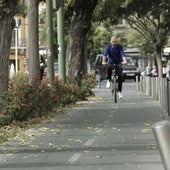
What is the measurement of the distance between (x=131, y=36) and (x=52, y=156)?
2708 inches

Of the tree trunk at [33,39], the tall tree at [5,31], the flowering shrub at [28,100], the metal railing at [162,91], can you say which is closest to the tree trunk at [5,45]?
the tall tree at [5,31]

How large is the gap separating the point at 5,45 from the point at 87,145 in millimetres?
3661

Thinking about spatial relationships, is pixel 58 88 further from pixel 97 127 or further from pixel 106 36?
pixel 106 36

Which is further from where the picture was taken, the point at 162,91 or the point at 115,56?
the point at 115,56

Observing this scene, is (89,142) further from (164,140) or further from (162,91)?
(162,91)

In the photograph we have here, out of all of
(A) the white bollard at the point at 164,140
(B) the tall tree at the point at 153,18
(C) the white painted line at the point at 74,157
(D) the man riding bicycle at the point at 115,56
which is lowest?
(C) the white painted line at the point at 74,157

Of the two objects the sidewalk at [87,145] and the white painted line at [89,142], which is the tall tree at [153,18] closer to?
the sidewalk at [87,145]

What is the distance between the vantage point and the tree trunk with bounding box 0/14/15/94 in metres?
A: 11.6

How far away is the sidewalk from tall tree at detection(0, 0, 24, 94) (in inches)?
48.8

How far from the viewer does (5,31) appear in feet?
38.4

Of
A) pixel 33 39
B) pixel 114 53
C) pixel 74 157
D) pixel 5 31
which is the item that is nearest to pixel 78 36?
pixel 114 53

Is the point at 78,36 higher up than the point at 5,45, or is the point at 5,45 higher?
the point at 78,36

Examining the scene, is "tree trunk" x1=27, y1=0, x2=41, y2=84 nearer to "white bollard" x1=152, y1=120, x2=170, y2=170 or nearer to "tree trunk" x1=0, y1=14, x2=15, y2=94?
"tree trunk" x1=0, y1=14, x2=15, y2=94

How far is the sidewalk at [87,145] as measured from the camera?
7550 mm
